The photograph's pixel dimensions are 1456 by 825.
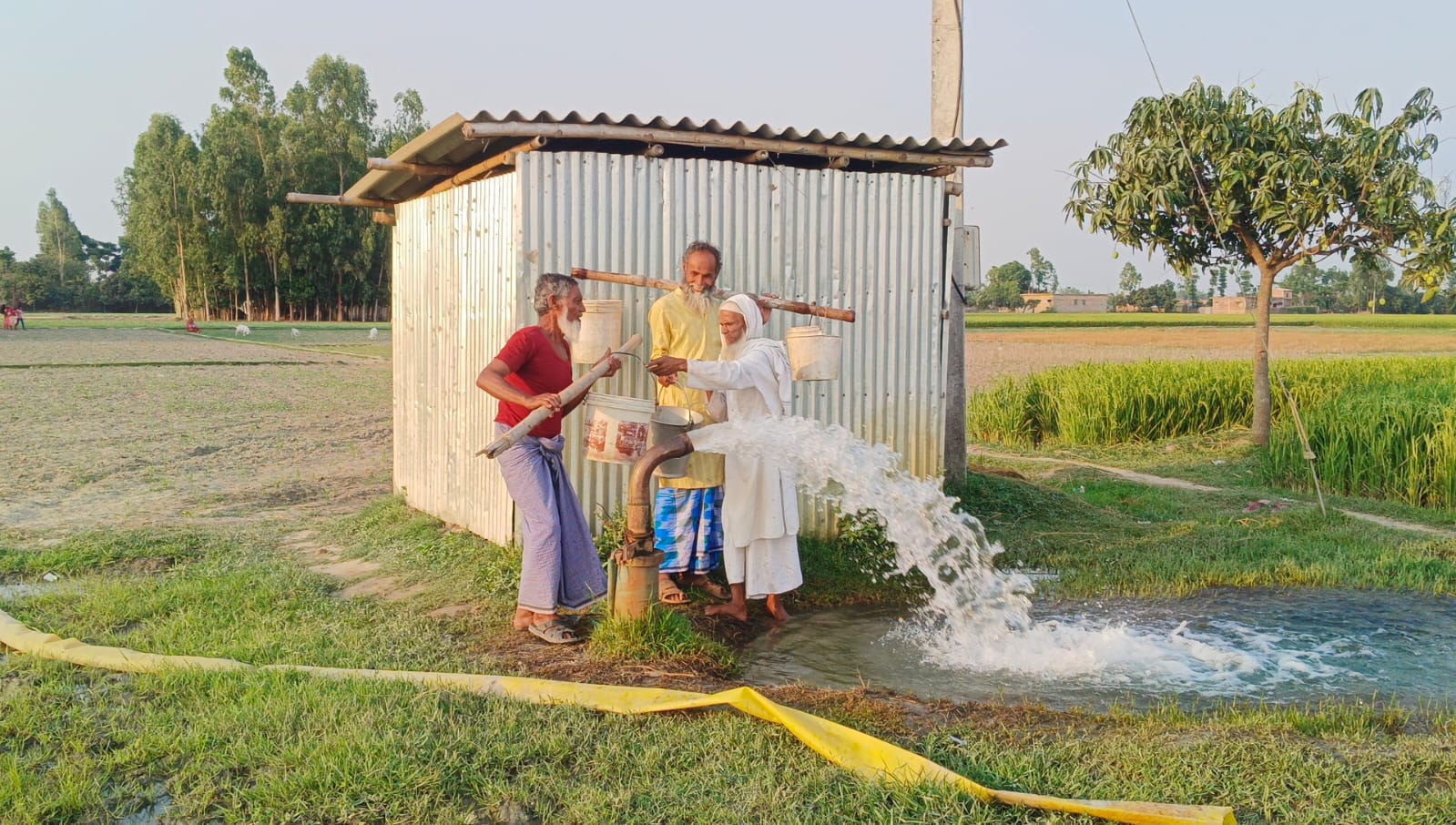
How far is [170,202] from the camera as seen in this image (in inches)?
2167

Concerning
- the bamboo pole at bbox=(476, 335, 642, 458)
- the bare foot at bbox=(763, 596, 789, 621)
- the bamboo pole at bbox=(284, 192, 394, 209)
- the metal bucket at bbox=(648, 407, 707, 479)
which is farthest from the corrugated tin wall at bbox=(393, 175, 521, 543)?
the bare foot at bbox=(763, 596, 789, 621)

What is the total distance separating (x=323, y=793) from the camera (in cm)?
343

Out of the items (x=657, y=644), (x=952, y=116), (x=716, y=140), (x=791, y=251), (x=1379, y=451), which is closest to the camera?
(x=657, y=644)

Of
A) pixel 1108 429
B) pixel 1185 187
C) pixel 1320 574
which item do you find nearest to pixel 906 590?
pixel 1320 574

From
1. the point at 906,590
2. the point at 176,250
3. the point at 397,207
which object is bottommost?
the point at 906,590

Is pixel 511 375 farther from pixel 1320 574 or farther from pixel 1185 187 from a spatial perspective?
pixel 1185 187

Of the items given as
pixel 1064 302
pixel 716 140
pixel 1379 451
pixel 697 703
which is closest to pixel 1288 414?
pixel 1379 451

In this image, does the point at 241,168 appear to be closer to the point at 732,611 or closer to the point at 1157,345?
the point at 1157,345

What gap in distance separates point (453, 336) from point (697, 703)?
423cm

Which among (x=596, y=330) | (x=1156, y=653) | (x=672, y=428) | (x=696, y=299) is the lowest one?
(x=1156, y=653)

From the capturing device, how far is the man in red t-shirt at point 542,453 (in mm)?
5191

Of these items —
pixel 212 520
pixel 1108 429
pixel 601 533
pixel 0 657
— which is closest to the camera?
pixel 0 657

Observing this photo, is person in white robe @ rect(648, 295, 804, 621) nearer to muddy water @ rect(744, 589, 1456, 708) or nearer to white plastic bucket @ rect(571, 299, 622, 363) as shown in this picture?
muddy water @ rect(744, 589, 1456, 708)

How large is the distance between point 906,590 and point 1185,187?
7242mm
